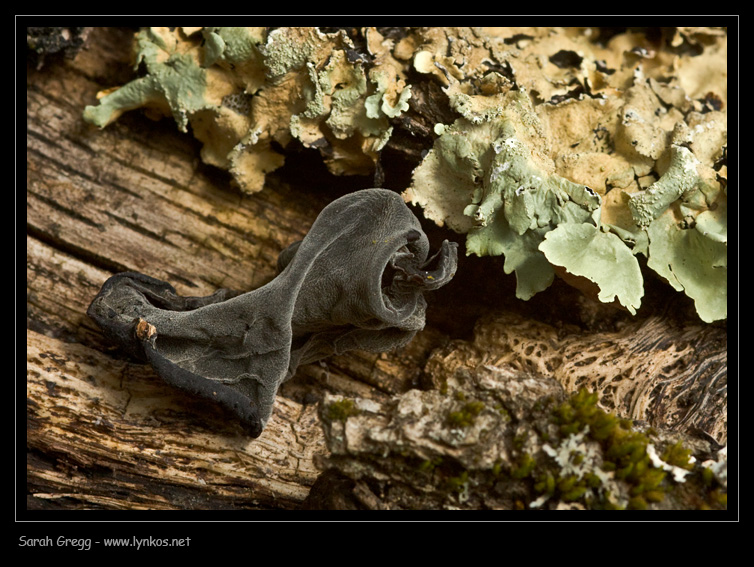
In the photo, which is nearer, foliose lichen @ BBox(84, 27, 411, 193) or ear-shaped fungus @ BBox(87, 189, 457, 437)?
ear-shaped fungus @ BBox(87, 189, 457, 437)

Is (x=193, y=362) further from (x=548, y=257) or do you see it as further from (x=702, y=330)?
(x=702, y=330)

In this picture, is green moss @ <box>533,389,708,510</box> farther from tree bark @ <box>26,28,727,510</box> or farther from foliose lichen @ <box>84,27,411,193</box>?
foliose lichen @ <box>84,27,411,193</box>

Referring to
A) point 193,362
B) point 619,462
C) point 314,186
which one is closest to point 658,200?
point 619,462

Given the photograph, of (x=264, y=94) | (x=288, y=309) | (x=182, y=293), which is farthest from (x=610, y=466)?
(x=264, y=94)

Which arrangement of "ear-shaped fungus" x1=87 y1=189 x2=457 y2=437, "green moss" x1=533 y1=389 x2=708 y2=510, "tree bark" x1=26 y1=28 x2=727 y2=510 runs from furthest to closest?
"tree bark" x1=26 y1=28 x2=727 y2=510 → "ear-shaped fungus" x1=87 y1=189 x2=457 y2=437 → "green moss" x1=533 y1=389 x2=708 y2=510

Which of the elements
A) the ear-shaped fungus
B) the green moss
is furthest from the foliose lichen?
the green moss

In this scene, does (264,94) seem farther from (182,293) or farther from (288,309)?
(288,309)
